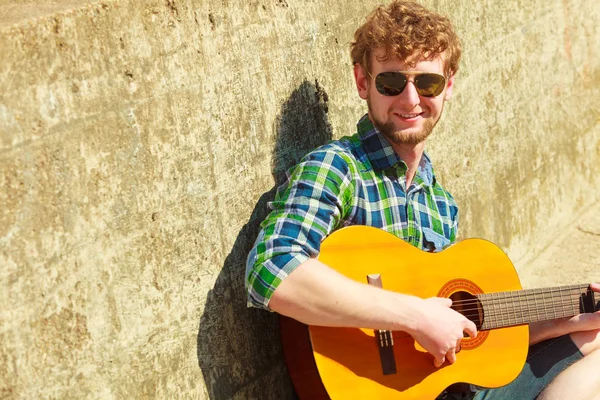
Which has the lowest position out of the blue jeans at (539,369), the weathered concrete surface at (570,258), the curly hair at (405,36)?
the weathered concrete surface at (570,258)

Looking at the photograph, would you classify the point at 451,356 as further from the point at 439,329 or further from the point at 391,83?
the point at 391,83

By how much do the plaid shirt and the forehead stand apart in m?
0.21

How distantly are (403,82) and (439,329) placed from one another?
2.73 feet

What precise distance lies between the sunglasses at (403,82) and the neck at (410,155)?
20 cm

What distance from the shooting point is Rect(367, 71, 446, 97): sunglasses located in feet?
10.1

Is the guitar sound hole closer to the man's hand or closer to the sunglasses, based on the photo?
the man's hand

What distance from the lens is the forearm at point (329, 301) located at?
9.00 ft

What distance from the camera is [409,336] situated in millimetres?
2975

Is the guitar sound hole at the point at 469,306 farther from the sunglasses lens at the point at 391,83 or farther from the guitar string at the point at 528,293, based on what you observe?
the sunglasses lens at the point at 391,83

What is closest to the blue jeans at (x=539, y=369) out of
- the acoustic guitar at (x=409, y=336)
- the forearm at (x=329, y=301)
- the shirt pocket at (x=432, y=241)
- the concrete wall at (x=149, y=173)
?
the acoustic guitar at (x=409, y=336)

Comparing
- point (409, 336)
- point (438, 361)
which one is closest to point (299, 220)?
point (409, 336)

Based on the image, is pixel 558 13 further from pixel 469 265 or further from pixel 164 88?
pixel 164 88

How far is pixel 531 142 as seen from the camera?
5.18m

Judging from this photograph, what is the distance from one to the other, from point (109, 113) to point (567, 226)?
378 centimetres
